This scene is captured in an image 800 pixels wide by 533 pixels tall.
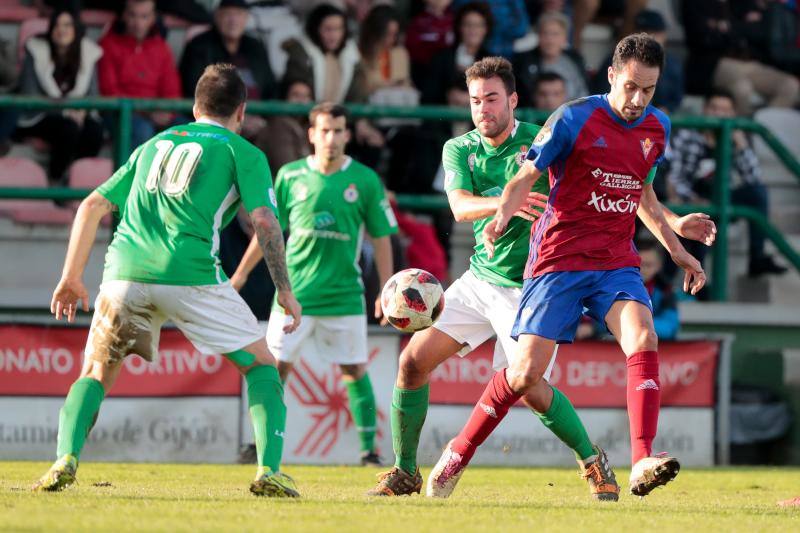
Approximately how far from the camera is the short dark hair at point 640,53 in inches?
274

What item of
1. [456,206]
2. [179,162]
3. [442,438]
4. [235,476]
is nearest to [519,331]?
[456,206]

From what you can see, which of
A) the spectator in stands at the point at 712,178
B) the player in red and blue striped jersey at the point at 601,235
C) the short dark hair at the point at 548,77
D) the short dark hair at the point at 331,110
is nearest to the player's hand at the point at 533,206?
the player in red and blue striped jersey at the point at 601,235

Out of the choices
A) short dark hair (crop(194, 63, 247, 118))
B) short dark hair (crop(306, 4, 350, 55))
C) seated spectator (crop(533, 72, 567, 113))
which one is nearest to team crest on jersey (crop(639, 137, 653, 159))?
short dark hair (crop(194, 63, 247, 118))

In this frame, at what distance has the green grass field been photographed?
580cm

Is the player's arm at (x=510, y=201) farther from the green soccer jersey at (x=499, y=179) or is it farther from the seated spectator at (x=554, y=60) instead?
the seated spectator at (x=554, y=60)

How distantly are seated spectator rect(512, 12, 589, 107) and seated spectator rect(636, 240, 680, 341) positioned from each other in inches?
93.4

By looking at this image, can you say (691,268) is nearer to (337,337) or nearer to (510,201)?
(510,201)

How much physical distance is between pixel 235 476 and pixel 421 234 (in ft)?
11.8

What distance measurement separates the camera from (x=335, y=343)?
412 inches

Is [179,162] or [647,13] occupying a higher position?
[647,13]

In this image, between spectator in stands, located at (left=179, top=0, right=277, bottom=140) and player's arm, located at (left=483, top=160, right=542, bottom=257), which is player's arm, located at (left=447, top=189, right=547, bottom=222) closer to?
player's arm, located at (left=483, top=160, right=542, bottom=257)

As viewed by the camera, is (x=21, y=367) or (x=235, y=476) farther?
(x=21, y=367)

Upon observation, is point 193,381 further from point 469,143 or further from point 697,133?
point 697,133

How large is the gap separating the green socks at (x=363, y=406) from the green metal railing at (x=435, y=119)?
7.07 feet
